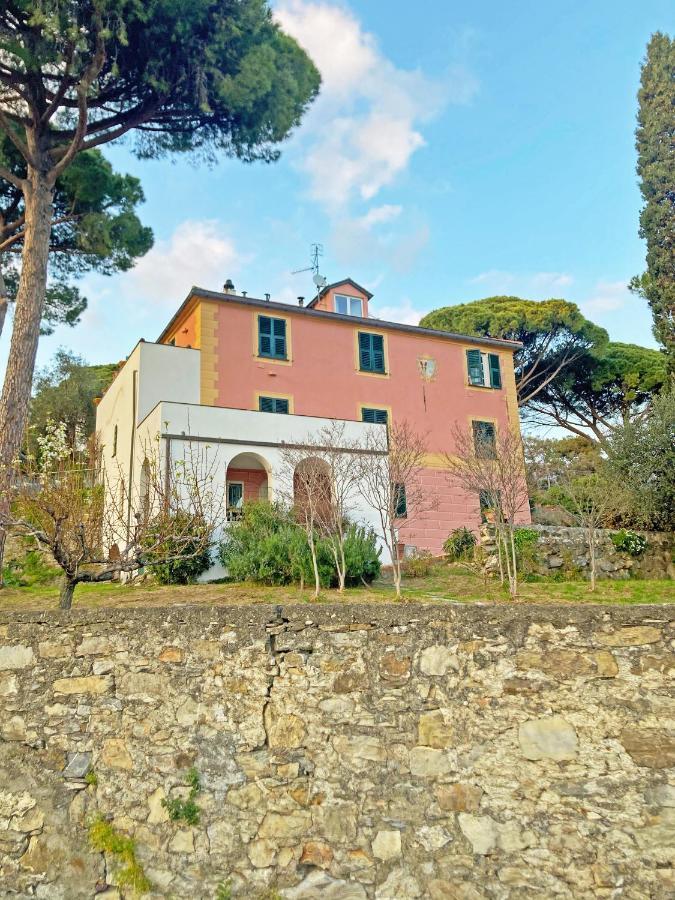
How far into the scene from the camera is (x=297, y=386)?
19.2 m

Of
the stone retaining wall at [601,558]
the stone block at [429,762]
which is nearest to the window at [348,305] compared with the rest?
the stone retaining wall at [601,558]

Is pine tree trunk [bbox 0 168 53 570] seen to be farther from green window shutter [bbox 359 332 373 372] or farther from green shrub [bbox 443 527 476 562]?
green shrub [bbox 443 527 476 562]

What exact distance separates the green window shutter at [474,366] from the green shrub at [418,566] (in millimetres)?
8363

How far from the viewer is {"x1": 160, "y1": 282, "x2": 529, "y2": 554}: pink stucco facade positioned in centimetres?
1817

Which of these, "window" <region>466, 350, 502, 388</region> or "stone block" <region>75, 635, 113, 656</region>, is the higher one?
"window" <region>466, 350, 502, 388</region>

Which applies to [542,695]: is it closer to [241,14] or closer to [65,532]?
[65,532]

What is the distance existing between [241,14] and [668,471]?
14.2m

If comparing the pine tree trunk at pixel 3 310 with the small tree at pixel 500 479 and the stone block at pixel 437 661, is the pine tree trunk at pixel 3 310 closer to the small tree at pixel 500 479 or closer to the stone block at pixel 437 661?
the small tree at pixel 500 479

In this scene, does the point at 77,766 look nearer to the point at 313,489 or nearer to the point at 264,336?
the point at 313,489

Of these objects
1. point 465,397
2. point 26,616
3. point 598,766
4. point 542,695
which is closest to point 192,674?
point 26,616

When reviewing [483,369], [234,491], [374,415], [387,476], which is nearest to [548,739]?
[387,476]

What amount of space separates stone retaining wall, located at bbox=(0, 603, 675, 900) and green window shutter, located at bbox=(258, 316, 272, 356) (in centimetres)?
1489

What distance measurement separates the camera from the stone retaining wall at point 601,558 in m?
14.1

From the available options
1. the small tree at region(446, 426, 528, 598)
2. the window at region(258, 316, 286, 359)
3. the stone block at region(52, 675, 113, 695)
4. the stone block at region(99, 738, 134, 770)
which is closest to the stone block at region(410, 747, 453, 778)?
the stone block at region(99, 738, 134, 770)
